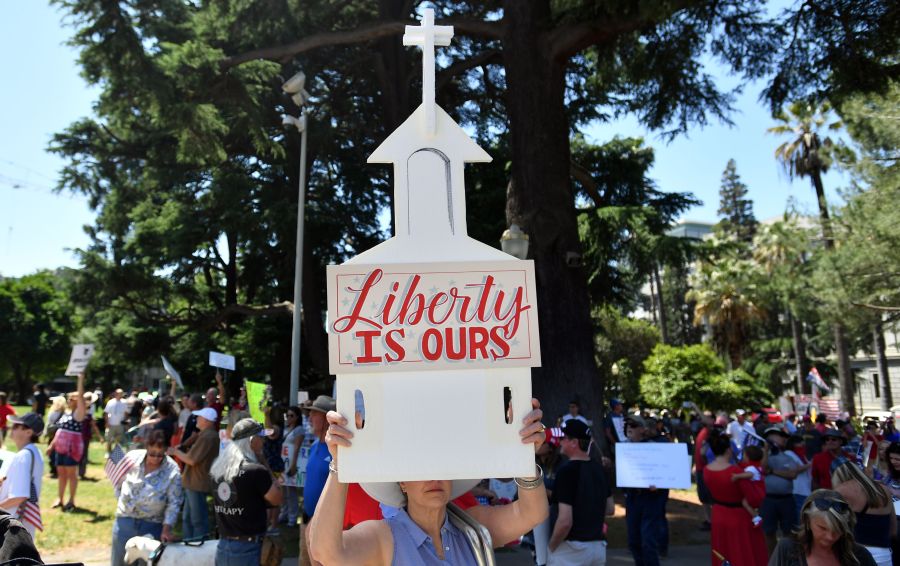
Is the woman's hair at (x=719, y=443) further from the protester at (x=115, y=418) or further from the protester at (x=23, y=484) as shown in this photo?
the protester at (x=115, y=418)

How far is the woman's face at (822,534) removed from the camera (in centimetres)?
379

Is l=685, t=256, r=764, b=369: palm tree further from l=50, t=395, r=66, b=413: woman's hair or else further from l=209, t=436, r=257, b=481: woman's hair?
l=209, t=436, r=257, b=481: woman's hair

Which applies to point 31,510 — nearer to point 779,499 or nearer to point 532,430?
point 532,430

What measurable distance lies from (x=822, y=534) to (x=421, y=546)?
8.76 ft

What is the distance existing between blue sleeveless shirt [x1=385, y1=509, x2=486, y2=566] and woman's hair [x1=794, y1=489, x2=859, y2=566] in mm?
2460

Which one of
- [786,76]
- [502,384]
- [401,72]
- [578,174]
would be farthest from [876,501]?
[401,72]

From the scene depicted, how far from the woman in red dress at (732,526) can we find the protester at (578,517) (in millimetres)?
1640

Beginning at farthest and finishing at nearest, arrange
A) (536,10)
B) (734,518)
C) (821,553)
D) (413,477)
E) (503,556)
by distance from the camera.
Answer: (536,10)
(503,556)
(734,518)
(821,553)
(413,477)

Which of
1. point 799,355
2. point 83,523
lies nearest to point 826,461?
point 83,523

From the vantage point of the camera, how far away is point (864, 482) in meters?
5.39

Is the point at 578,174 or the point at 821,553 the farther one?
the point at 578,174

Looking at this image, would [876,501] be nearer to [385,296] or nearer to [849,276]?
[385,296]

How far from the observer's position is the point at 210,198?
844 inches

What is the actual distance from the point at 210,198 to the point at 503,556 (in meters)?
16.1
